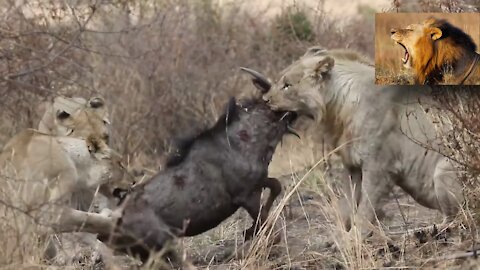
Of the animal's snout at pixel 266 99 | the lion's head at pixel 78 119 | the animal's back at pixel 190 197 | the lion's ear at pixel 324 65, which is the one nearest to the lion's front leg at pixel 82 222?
the animal's back at pixel 190 197

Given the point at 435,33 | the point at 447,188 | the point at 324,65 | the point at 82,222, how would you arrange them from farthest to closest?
1. the point at 324,65
2. the point at 447,188
3. the point at 435,33
4. the point at 82,222

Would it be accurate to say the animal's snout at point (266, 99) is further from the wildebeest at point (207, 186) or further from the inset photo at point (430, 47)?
the inset photo at point (430, 47)

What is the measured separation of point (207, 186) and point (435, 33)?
1.94m

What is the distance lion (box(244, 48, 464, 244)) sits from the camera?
900cm

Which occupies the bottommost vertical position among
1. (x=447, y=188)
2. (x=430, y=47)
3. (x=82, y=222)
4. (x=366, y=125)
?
(x=447, y=188)

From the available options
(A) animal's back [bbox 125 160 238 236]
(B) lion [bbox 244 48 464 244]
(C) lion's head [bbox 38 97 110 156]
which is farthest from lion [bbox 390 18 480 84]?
(C) lion's head [bbox 38 97 110 156]

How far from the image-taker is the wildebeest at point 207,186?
7979mm

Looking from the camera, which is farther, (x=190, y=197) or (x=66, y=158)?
(x=66, y=158)

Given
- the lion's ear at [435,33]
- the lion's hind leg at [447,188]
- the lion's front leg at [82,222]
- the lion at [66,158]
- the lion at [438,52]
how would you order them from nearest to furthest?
the lion's front leg at [82,222] → the lion at [438,52] → the lion's ear at [435,33] → the lion at [66,158] → the lion's hind leg at [447,188]

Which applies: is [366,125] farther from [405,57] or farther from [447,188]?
[405,57]

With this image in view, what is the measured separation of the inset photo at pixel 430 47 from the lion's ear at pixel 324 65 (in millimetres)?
854

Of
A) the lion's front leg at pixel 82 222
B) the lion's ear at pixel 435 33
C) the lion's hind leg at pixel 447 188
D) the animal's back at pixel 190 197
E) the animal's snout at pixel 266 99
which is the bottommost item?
the lion's hind leg at pixel 447 188

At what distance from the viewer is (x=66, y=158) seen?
8828mm

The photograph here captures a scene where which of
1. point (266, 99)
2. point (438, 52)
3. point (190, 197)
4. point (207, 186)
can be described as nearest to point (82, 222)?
point (190, 197)
